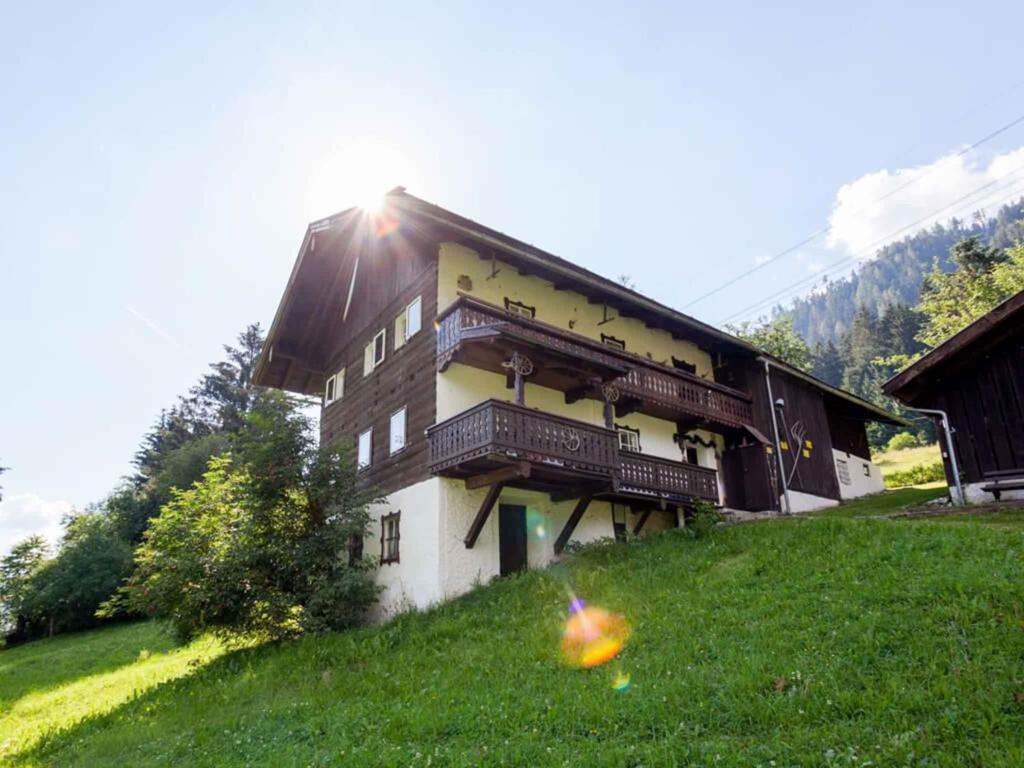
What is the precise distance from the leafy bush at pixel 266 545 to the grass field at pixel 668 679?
1142mm

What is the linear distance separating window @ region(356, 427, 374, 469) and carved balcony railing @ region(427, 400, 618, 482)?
4.48 meters

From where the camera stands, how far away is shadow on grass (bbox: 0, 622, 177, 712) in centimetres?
1833

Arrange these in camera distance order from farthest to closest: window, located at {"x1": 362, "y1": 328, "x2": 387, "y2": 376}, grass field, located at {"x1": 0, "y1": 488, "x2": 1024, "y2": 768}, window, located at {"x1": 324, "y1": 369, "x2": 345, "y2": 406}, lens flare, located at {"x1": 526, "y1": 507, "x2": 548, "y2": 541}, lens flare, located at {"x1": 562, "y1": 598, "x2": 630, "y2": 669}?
window, located at {"x1": 324, "y1": 369, "x2": 345, "y2": 406} → window, located at {"x1": 362, "y1": 328, "x2": 387, "y2": 376} → lens flare, located at {"x1": 526, "y1": 507, "x2": 548, "y2": 541} → lens flare, located at {"x1": 562, "y1": 598, "x2": 630, "y2": 669} → grass field, located at {"x1": 0, "y1": 488, "x2": 1024, "y2": 768}

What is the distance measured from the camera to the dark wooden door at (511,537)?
16.7 metres

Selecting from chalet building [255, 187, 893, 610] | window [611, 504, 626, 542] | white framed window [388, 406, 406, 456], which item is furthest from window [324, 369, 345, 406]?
window [611, 504, 626, 542]

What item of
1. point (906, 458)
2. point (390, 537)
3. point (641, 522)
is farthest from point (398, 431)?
point (906, 458)

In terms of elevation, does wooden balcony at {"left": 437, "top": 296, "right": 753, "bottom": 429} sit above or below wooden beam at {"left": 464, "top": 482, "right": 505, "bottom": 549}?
above

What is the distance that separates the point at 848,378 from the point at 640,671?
8446cm

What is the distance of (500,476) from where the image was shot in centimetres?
1466

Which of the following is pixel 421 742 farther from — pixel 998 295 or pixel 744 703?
pixel 998 295

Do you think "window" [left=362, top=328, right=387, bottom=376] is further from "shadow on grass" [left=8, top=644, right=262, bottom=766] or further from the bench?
the bench

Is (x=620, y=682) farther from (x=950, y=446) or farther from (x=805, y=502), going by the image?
(x=805, y=502)

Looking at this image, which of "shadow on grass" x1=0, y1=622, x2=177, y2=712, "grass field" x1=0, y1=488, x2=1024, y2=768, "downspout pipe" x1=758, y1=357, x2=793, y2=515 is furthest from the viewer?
"downspout pipe" x1=758, y1=357, x2=793, y2=515

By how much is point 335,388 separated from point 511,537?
34.5 ft
